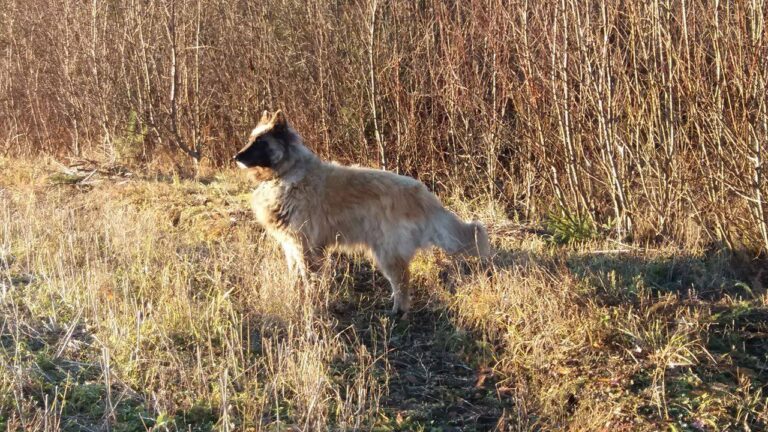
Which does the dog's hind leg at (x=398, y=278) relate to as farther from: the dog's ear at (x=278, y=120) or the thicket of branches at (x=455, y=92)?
the thicket of branches at (x=455, y=92)

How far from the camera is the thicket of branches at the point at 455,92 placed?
6.52m

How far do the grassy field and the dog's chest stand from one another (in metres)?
0.36

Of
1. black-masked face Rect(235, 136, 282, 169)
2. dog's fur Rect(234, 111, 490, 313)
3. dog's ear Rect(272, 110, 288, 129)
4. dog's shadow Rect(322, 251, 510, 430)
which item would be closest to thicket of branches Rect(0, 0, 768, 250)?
dog's fur Rect(234, 111, 490, 313)

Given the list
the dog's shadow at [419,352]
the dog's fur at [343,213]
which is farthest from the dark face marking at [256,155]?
the dog's shadow at [419,352]

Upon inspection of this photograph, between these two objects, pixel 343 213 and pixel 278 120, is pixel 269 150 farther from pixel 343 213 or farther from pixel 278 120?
pixel 343 213

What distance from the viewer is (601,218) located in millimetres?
7922

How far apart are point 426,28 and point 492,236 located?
319 centimetres

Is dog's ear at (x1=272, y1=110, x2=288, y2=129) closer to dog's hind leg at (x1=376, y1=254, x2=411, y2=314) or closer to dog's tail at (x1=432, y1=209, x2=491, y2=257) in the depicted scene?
dog's hind leg at (x1=376, y1=254, x2=411, y2=314)

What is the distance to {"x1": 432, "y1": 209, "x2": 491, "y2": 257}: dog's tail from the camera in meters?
5.84

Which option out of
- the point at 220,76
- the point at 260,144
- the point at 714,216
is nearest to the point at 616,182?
the point at 714,216

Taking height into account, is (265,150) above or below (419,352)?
above

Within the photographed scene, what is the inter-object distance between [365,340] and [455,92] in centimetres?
458

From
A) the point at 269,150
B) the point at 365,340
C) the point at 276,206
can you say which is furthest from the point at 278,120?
the point at 365,340

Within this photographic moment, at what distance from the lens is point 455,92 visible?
357 inches
